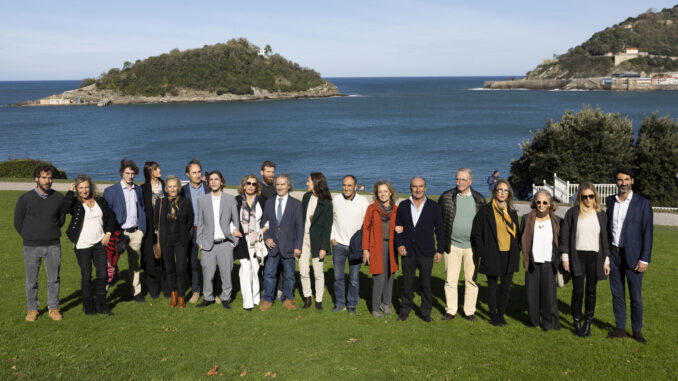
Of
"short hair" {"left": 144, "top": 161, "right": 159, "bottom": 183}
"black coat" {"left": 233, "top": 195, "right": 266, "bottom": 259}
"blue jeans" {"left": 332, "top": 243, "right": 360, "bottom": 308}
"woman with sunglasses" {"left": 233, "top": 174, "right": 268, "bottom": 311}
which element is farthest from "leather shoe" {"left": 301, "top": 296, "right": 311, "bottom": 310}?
"short hair" {"left": 144, "top": 161, "right": 159, "bottom": 183}

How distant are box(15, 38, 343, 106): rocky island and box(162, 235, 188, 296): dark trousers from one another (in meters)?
149

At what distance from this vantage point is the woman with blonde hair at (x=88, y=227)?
681cm

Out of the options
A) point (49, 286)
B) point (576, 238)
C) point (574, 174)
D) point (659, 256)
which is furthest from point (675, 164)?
point (49, 286)

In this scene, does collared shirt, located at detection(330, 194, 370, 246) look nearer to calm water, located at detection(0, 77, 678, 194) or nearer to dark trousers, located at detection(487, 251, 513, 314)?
dark trousers, located at detection(487, 251, 513, 314)

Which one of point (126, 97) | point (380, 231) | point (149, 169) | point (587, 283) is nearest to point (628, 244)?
point (587, 283)

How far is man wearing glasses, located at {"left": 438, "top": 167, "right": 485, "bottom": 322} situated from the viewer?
22.5 feet

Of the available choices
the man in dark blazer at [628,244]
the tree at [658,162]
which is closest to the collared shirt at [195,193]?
the man in dark blazer at [628,244]

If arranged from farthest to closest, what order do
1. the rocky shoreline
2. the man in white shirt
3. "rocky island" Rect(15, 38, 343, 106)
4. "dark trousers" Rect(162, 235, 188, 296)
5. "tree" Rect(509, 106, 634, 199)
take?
"rocky island" Rect(15, 38, 343, 106) → the rocky shoreline → "tree" Rect(509, 106, 634, 199) → "dark trousers" Rect(162, 235, 188, 296) → the man in white shirt

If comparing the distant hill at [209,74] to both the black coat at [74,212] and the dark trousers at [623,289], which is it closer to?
the black coat at [74,212]

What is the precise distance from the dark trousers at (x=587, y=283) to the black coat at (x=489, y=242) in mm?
756

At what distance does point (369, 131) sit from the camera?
267ft

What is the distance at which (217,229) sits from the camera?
743 centimetres

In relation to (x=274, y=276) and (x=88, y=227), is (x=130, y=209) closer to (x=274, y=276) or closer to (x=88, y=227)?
(x=88, y=227)

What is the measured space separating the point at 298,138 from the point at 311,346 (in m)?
69.5
